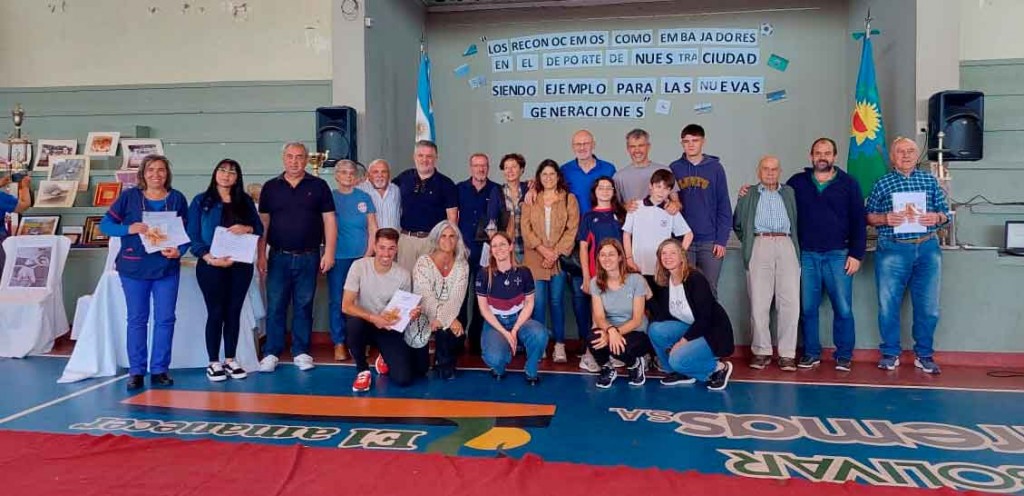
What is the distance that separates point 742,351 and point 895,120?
2662 mm

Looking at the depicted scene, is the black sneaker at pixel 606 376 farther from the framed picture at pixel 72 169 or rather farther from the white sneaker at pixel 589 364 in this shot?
the framed picture at pixel 72 169

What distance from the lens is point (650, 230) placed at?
4.07m

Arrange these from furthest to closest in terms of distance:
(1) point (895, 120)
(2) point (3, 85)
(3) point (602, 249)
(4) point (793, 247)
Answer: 1. (2) point (3, 85)
2. (1) point (895, 120)
3. (4) point (793, 247)
4. (3) point (602, 249)

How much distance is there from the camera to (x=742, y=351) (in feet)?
15.2

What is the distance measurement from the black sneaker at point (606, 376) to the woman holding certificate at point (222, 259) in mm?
2186

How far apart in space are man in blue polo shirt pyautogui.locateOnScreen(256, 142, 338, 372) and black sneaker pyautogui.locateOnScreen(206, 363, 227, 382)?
0.27 meters

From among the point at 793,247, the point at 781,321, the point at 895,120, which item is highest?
the point at 895,120

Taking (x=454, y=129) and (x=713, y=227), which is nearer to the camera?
(x=713, y=227)

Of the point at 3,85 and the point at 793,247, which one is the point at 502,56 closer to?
the point at 793,247

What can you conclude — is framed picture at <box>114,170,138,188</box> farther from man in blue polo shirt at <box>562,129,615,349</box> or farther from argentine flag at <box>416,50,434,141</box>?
man in blue polo shirt at <box>562,129,615,349</box>

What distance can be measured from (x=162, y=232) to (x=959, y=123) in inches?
220

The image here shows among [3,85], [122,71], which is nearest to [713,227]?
[122,71]

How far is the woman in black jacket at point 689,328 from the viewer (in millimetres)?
3676

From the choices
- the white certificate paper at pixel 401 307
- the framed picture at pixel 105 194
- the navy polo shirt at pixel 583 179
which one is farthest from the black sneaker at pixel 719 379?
the framed picture at pixel 105 194
